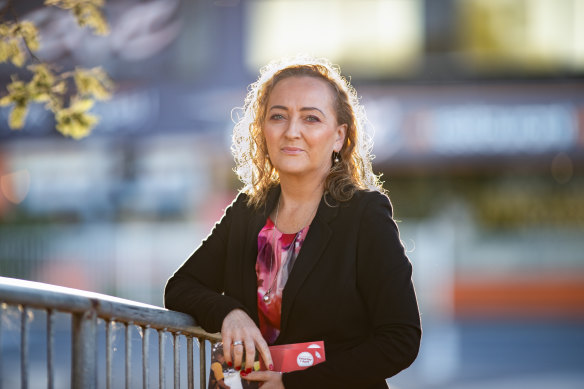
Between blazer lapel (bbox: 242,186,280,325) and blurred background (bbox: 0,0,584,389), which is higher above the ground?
blurred background (bbox: 0,0,584,389)

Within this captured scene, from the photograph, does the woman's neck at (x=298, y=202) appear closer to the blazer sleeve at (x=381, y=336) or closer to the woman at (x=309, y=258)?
the woman at (x=309, y=258)

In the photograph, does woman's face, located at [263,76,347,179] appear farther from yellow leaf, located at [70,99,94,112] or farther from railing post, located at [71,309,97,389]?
yellow leaf, located at [70,99,94,112]

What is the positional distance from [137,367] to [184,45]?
13.4 m

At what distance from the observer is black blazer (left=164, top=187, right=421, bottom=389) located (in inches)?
97.1

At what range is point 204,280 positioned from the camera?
287cm

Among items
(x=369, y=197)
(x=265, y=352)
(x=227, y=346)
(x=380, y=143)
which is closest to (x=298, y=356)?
(x=265, y=352)

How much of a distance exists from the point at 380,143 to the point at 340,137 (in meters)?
12.4

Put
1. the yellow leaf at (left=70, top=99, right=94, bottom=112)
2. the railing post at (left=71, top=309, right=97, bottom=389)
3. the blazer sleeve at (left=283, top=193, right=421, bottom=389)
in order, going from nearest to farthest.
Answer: the railing post at (left=71, top=309, right=97, bottom=389) → the blazer sleeve at (left=283, top=193, right=421, bottom=389) → the yellow leaf at (left=70, top=99, right=94, bottom=112)

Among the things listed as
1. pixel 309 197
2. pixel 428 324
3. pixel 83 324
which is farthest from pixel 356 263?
pixel 428 324

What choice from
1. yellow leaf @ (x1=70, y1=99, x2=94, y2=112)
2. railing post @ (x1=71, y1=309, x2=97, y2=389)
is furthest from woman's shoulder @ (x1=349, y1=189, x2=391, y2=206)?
yellow leaf @ (x1=70, y1=99, x2=94, y2=112)

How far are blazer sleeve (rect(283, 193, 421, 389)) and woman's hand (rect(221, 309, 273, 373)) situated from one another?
4.2 inches

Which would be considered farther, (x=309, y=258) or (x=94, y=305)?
(x=309, y=258)

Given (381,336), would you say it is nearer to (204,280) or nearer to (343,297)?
(343,297)

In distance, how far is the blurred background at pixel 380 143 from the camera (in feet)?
49.3
